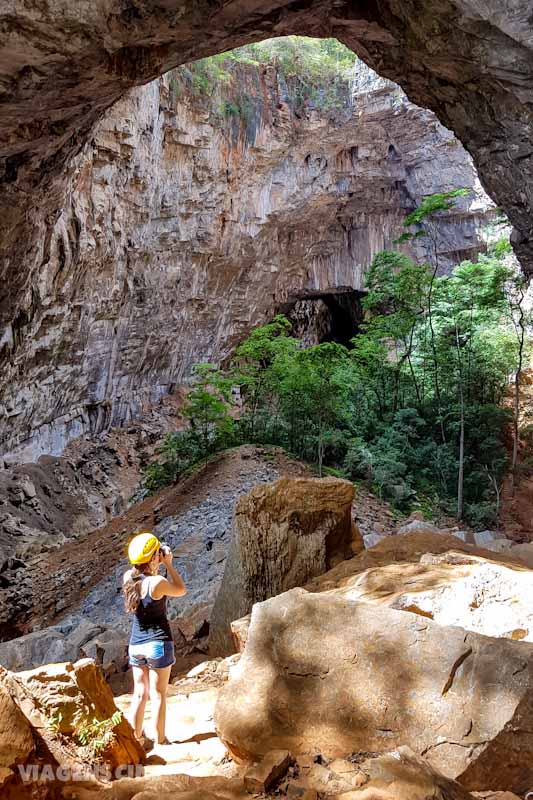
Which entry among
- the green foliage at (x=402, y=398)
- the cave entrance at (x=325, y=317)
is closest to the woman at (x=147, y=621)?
the green foliage at (x=402, y=398)

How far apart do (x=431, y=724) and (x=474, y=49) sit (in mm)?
6603

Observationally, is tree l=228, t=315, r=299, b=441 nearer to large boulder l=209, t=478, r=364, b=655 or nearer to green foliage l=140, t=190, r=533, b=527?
green foliage l=140, t=190, r=533, b=527

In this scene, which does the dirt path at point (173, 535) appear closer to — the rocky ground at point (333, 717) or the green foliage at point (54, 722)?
the rocky ground at point (333, 717)

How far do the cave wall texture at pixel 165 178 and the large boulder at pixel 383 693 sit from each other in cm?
587

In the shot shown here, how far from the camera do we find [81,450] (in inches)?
625

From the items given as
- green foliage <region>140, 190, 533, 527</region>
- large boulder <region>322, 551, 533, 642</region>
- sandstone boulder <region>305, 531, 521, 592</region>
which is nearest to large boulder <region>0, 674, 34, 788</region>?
large boulder <region>322, 551, 533, 642</region>

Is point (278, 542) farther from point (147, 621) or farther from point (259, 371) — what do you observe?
point (259, 371)

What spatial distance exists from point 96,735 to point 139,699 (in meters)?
0.78

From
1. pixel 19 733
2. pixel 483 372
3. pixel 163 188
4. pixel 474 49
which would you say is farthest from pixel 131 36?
pixel 483 372

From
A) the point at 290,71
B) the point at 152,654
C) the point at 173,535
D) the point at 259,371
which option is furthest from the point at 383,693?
the point at 290,71

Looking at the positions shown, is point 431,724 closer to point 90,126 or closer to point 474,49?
point 474,49

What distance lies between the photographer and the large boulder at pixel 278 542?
201 inches

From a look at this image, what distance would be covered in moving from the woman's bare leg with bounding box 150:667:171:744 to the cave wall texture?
5834 millimetres

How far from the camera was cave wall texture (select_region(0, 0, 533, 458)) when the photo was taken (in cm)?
605
